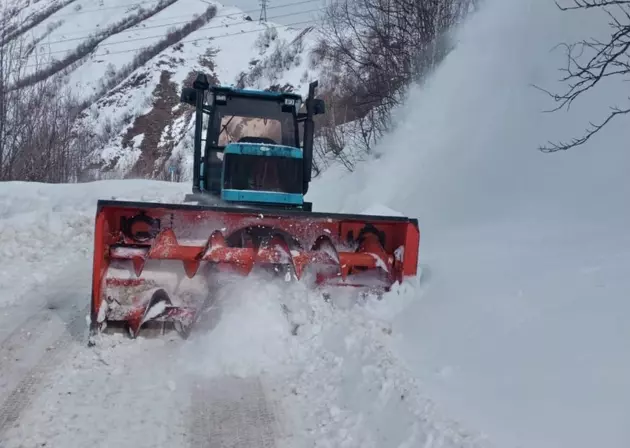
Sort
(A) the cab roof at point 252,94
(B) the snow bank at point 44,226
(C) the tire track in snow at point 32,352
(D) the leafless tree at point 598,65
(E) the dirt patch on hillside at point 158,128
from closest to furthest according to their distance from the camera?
1. (C) the tire track in snow at point 32,352
2. (D) the leafless tree at point 598,65
3. (A) the cab roof at point 252,94
4. (B) the snow bank at point 44,226
5. (E) the dirt patch on hillside at point 158,128

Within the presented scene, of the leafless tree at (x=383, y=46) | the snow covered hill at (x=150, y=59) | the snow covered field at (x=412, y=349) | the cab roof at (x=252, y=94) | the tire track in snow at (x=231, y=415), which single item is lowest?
the tire track in snow at (x=231, y=415)

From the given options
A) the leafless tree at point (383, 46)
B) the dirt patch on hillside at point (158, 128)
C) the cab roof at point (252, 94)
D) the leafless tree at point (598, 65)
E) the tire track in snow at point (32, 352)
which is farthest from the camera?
the dirt patch on hillside at point (158, 128)

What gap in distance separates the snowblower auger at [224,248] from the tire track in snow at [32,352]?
16.9 inches

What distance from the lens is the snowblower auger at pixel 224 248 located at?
15.7 feet

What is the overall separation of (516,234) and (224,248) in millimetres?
3343

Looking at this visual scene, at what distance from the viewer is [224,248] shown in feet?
16.0

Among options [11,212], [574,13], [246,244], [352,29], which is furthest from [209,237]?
[352,29]

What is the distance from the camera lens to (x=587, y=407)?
305 cm

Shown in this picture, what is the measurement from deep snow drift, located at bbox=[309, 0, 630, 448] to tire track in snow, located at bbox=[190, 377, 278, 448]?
1.06 meters

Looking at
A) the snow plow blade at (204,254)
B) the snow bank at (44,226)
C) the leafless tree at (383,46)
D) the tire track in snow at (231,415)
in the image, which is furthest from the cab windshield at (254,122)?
the leafless tree at (383,46)

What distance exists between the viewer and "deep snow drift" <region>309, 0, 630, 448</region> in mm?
3295

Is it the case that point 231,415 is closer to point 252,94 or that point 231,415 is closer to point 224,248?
point 224,248

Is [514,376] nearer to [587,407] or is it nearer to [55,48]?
[587,407]

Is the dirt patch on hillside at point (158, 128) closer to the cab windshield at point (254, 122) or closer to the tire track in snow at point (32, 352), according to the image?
the cab windshield at point (254, 122)
